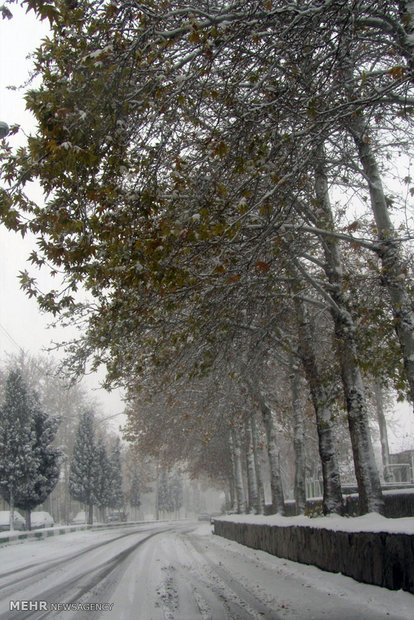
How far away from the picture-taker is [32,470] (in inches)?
1281

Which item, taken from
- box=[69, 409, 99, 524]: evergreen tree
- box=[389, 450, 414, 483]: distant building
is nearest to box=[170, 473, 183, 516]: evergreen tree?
box=[69, 409, 99, 524]: evergreen tree

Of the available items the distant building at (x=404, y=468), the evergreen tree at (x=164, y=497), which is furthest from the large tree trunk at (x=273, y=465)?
the evergreen tree at (x=164, y=497)

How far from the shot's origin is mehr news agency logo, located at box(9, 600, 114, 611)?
7160 mm

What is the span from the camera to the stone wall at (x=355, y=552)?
20.6 ft

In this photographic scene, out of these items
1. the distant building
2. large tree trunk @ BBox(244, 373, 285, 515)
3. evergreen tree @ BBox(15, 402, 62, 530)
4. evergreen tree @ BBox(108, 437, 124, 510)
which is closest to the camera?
large tree trunk @ BBox(244, 373, 285, 515)

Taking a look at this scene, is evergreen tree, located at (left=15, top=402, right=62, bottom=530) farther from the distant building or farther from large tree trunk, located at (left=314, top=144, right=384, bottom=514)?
large tree trunk, located at (left=314, top=144, right=384, bottom=514)

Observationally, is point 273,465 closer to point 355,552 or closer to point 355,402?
point 355,402

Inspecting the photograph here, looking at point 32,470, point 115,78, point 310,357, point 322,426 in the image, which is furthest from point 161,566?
point 32,470

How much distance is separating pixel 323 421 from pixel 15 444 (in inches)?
953

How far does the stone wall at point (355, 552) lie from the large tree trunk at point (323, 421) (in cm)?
157

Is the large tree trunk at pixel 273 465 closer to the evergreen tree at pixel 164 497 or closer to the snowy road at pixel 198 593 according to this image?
the snowy road at pixel 198 593

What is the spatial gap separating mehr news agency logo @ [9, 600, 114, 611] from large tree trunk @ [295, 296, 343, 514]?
678 cm

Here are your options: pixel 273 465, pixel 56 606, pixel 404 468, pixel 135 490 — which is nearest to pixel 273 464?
pixel 273 465

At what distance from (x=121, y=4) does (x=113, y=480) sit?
58259 mm
